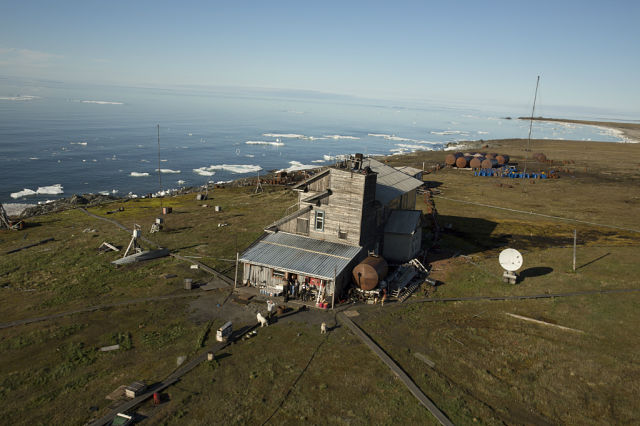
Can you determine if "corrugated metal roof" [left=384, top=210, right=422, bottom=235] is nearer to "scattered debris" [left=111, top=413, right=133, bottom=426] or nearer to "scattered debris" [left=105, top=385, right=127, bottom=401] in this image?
"scattered debris" [left=105, top=385, right=127, bottom=401]

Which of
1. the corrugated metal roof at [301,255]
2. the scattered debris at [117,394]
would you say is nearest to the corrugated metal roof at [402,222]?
the corrugated metal roof at [301,255]

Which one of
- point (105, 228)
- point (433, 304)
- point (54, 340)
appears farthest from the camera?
point (105, 228)

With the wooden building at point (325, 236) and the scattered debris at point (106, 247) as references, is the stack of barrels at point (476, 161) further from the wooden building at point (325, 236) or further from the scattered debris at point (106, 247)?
the scattered debris at point (106, 247)

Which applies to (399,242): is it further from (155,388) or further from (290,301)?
(155,388)

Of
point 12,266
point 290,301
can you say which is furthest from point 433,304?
point 12,266

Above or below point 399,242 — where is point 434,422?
below

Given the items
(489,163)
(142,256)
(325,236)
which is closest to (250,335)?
(325,236)

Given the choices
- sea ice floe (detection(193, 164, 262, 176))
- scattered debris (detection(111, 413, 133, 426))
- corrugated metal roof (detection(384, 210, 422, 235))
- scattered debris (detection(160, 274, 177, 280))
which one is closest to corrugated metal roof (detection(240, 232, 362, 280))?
corrugated metal roof (detection(384, 210, 422, 235))

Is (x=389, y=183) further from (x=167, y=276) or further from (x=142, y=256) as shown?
(x=142, y=256)
